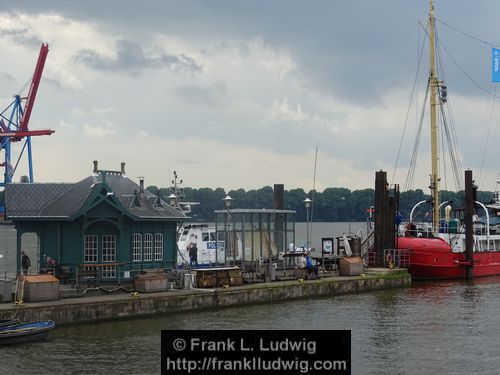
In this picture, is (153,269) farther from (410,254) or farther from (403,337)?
(410,254)

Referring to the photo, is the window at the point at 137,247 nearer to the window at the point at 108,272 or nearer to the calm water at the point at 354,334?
the window at the point at 108,272

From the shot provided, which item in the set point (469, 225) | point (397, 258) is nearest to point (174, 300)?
point (397, 258)

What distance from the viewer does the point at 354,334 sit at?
100ft

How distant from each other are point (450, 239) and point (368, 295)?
54.1 feet

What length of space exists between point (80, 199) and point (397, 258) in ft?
74.3

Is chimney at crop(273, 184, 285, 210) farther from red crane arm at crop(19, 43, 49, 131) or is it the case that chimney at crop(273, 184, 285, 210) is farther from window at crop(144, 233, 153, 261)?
red crane arm at crop(19, 43, 49, 131)

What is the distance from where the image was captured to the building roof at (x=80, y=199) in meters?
35.3

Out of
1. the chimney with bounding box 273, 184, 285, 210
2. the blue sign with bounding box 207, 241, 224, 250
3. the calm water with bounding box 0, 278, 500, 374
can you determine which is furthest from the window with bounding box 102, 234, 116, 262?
the chimney with bounding box 273, 184, 285, 210

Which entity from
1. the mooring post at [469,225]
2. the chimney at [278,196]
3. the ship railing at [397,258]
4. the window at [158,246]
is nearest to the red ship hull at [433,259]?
the mooring post at [469,225]

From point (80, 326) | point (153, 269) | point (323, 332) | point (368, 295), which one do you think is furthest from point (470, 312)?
point (323, 332)

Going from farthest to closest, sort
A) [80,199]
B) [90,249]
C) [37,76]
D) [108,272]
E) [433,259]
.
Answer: [37,76]
[433,259]
[80,199]
[108,272]
[90,249]

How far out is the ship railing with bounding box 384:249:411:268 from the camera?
5050 cm

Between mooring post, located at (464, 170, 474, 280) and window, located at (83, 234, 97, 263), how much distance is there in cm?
2655

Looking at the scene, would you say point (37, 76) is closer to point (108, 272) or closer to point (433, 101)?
point (433, 101)
